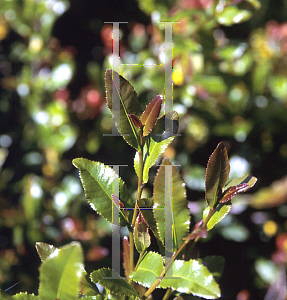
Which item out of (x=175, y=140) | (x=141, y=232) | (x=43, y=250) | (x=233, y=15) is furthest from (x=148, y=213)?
(x=175, y=140)

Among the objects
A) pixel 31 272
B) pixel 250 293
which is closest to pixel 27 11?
pixel 31 272

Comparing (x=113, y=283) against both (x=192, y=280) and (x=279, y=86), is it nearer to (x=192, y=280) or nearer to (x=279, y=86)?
(x=192, y=280)

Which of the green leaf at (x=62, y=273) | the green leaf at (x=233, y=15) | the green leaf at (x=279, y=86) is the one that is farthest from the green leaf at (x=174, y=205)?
the green leaf at (x=279, y=86)

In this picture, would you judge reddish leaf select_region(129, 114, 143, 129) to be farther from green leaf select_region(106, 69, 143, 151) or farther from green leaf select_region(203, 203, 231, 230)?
green leaf select_region(203, 203, 231, 230)

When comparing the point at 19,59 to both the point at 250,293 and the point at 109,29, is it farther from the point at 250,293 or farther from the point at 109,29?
the point at 250,293

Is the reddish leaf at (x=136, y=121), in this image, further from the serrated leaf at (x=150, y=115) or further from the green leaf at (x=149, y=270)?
the green leaf at (x=149, y=270)

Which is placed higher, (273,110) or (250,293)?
(273,110)
